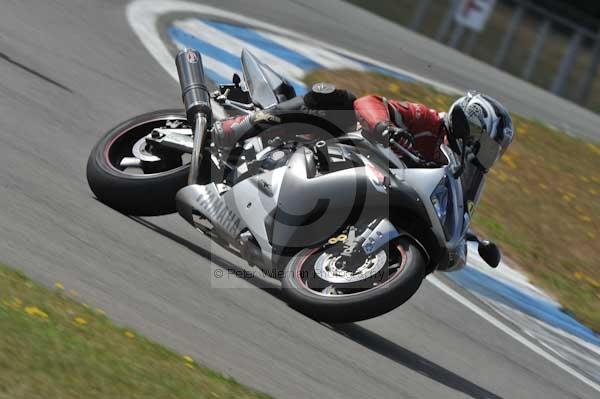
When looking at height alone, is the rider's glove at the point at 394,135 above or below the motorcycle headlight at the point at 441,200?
above

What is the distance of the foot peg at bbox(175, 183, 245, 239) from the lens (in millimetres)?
7547

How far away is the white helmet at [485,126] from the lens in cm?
717

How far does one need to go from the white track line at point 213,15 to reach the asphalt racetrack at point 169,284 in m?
0.06

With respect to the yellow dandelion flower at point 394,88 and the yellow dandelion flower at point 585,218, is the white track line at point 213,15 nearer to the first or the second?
the yellow dandelion flower at point 394,88

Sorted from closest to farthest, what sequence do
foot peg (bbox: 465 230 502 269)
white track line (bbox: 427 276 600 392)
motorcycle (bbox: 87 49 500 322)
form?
motorcycle (bbox: 87 49 500 322)
foot peg (bbox: 465 230 502 269)
white track line (bbox: 427 276 600 392)

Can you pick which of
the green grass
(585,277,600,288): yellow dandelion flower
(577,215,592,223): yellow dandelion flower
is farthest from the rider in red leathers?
(577,215,592,223): yellow dandelion flower

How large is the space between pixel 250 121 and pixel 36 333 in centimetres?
283

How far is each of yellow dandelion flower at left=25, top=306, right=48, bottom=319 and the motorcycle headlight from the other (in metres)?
2.48

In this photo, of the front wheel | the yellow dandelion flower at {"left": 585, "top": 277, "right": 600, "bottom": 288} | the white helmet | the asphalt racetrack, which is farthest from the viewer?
the yellow dandelion flower at {"left": 585, "top": 277, "right": 600, "bottom": 288}

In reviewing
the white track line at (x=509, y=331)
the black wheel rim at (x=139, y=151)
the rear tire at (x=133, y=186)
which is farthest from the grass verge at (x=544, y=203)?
the rear tire at (x=133, y=186)

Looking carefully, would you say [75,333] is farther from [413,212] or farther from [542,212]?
[542,212]

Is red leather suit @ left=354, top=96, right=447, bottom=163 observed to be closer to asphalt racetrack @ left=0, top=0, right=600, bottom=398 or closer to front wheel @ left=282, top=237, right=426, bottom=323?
front wheel @ left=282, top=237, right=426, bottom=323

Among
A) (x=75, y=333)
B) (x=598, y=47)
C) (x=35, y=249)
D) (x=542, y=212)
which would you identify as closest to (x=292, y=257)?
(x=35, y=249)

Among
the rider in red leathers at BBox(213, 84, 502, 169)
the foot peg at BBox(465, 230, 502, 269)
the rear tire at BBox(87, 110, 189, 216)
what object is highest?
the rider in red leathers at BBox(213, 84, 502, 169)
